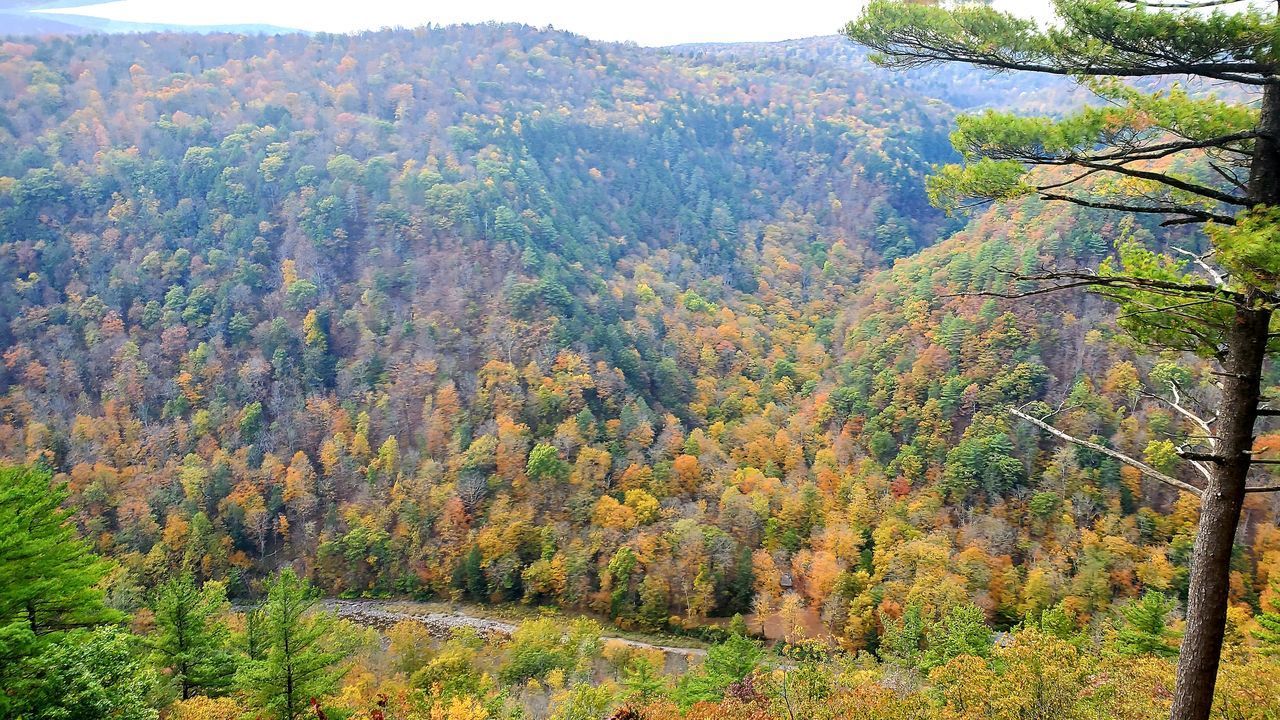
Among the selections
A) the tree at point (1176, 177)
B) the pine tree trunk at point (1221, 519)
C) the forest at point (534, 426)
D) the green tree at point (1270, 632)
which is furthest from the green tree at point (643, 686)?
the tree at point (1176, 177)

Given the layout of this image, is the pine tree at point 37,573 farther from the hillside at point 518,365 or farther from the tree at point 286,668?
the hillside at point 518,365

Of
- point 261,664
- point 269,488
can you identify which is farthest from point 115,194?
point 261,664

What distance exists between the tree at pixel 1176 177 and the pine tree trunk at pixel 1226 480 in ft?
0.05

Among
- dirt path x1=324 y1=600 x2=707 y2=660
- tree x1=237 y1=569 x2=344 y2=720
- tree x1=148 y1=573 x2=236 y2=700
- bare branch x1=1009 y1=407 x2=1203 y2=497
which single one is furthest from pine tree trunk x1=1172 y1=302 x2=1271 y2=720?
dirt path x1=324 y1=600 x2=707 y2=660

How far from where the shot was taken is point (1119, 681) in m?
14.0

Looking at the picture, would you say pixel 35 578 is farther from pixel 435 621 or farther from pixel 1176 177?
pixel 435 621

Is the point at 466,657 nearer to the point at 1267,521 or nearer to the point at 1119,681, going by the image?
the point at 1119,681

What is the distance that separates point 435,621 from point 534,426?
63.7ft

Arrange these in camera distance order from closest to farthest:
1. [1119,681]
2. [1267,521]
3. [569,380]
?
[1119,681] < [1267,521] < [569,380]

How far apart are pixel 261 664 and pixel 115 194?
88393mm

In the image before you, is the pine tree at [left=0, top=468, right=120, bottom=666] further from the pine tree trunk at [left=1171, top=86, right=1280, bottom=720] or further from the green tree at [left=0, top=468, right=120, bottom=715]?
the pine tree trunk at [left=1171, top=86, right=1280, bottom=720]

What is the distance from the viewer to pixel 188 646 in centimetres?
2320

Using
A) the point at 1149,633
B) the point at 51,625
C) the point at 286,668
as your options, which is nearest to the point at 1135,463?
the point at 51,625

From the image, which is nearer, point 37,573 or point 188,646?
point 37,573
